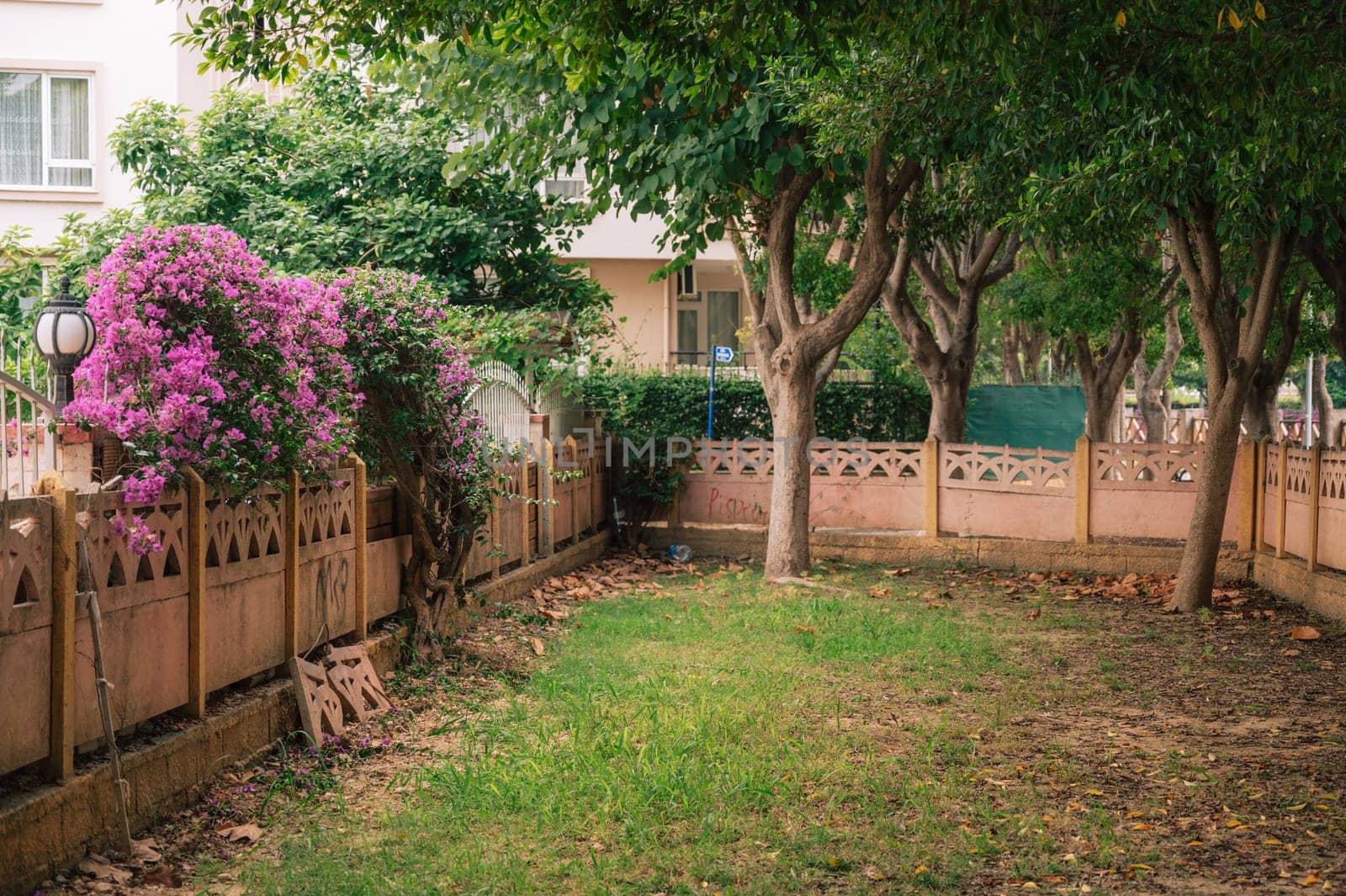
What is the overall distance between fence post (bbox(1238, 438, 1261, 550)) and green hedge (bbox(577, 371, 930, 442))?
23.7 feet

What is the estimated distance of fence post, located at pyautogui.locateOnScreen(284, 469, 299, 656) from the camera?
7715 mm

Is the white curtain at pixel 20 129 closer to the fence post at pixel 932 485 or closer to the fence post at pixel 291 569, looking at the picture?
the fence post at pixel 932 485

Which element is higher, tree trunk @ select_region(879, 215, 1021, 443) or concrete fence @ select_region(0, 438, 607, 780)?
tree trunk @ select_region(879, 215, 1021, 443)

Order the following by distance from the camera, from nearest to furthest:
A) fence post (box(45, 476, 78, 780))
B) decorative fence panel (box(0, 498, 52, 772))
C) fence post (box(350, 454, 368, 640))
→ decorative fence panel (box(0, 498, 52, 772)) < fence post (box(45, 476, 78, 780)) < fence post (box(350, 454, 368, 640))

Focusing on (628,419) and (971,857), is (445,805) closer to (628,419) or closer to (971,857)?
(971,857)

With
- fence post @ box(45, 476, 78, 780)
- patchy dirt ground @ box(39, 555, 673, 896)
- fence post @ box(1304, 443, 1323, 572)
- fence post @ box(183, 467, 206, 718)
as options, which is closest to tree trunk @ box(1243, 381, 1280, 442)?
fence post @ box(1304, 443, 1323, 572)

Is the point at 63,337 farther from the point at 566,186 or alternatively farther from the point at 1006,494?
the point at 566,186

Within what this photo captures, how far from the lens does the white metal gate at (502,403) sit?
1330 cm

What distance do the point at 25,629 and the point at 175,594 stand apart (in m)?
1.21

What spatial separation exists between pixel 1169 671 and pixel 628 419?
1055 centimetres

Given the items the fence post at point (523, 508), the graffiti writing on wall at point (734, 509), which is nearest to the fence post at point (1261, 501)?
the graffiti writing on wall at point (734, 509)

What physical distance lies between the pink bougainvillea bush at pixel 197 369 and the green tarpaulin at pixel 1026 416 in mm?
20268

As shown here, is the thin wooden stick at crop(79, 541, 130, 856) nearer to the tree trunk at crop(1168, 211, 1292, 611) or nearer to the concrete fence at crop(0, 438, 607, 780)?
the concrete fence at crop(0, 438, 607, 780)

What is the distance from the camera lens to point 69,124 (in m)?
19.8
